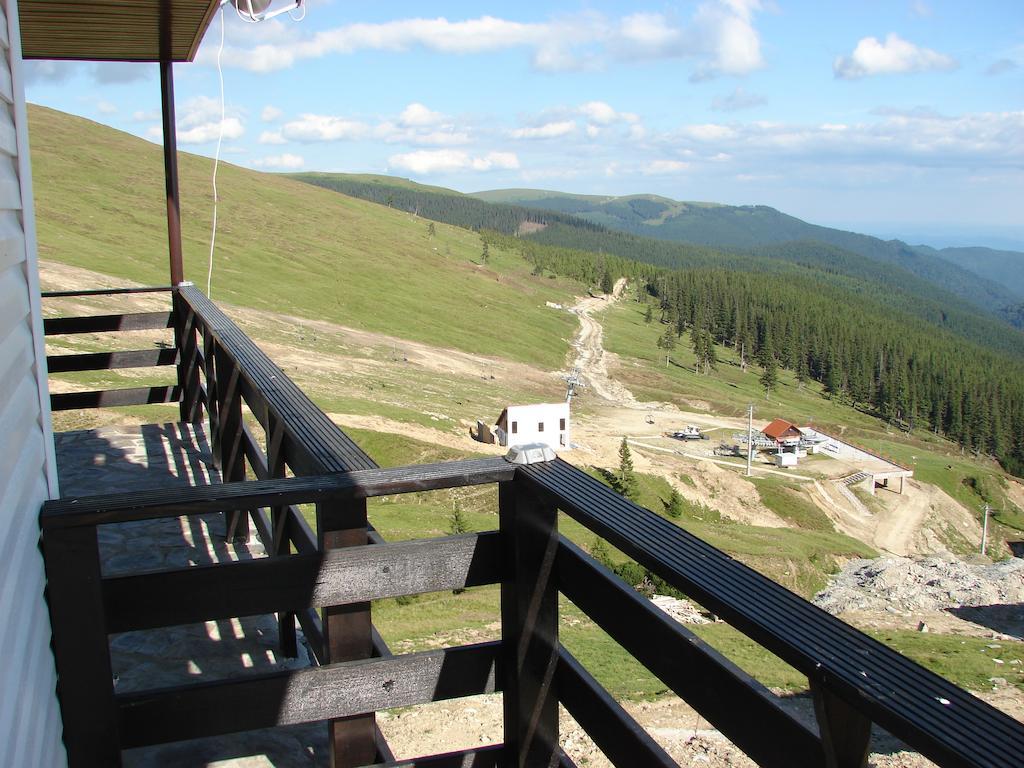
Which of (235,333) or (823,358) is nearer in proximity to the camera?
(235,333)

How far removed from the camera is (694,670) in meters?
1.59

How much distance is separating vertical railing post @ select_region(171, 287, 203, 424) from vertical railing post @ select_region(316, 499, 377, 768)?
5.11m

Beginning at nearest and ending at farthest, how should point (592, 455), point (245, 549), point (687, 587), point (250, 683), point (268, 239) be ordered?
1. point (687, 587)
2. point (250, 683)
3. point (245, 549)
4. point (592, 455)
5. point (268, 239)

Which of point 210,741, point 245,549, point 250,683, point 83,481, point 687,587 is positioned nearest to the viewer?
point 687,587

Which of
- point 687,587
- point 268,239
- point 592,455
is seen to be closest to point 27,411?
point 687,587

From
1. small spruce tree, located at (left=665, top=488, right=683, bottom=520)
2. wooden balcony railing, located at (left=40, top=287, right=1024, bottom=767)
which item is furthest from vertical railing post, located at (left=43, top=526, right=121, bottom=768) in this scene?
small spruce tree, located at (left=665, top=488, right=683, bottom=520)

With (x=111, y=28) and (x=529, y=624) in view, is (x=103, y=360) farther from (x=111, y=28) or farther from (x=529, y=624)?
(x=529, y=624)

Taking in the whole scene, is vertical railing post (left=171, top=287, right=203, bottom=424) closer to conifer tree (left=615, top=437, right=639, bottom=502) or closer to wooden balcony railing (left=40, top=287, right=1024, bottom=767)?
wooden balcony railing (left=40, top=287, right=1024, bottom=767)

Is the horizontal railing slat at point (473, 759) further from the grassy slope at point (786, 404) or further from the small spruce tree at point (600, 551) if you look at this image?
the grassy slope at point (786, 404)

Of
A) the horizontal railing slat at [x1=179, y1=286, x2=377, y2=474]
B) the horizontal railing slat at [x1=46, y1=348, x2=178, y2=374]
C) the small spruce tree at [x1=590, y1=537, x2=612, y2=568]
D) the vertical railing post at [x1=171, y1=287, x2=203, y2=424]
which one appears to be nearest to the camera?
the horizontal railing slat at [x1=179, y1=286, x2=377, y2=474]

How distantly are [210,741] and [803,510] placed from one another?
40556 millimetres

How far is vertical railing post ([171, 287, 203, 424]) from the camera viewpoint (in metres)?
7.24

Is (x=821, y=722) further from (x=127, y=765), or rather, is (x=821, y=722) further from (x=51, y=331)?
(x=51, y=331)

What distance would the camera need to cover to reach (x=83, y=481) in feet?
19.6
